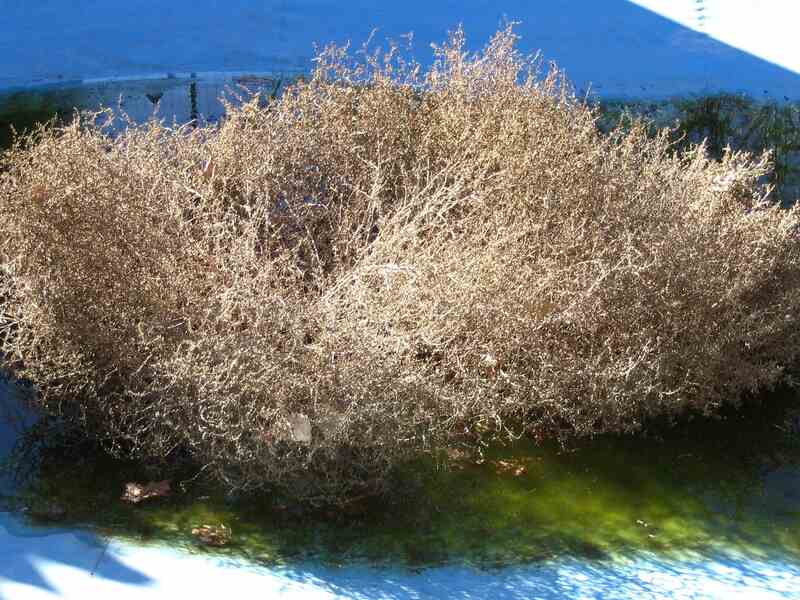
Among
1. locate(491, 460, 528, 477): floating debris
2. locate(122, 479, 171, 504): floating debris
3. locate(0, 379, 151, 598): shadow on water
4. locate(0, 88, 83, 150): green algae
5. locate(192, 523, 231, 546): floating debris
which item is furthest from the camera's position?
locate(0, 88, 83, 150): green algae

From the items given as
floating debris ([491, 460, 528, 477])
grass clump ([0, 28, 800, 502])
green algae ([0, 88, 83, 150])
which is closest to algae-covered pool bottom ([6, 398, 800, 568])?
floating debris ([491, 460, 528, 477])

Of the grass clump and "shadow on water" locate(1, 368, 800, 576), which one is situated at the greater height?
the grass clump

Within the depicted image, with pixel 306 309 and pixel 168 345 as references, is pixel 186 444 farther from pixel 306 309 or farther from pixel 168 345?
pixel 306 309

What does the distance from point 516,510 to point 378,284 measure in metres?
0.91

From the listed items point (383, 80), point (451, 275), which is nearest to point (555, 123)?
point (383, 80)

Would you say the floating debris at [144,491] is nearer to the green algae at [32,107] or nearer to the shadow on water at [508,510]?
the shadow on water at [508,510]

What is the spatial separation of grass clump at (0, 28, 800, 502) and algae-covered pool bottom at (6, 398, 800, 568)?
0.39 ft

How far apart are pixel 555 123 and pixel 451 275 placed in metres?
1.27

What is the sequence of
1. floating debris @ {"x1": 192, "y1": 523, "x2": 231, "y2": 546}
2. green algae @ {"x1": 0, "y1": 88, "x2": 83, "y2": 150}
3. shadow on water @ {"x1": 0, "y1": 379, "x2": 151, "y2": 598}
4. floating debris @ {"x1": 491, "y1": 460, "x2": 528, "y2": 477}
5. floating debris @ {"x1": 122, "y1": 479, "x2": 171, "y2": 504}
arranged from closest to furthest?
shadow on water @ {"x1": 0, "y1": 379, "x2": 151, "y2": 598}, floating debris @ {"x1": 192, "y1": 523, "x2": 231, "y2": 546}, floating debris @ {"x1": 122, "y1": 479, "x2": 171, "y2": 504}, floating debris @ {"x1": 491, "y1": 460, "x2": 528, "y2": 477}, green algae @ {"x1": 0, "y1": 88, "x2": 83, "y2": 150}

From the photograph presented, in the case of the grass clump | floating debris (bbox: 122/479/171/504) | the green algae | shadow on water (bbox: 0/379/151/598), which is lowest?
shadow on water (bbox: 0/379/151/598)

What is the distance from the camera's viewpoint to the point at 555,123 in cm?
470

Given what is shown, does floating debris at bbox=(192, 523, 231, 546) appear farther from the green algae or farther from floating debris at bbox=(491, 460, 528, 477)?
the green algae

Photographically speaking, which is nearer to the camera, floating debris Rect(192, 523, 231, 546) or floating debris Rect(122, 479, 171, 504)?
floating debris Rect(192, 523, 231, 546)

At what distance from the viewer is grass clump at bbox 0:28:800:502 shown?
3520 millimetres
